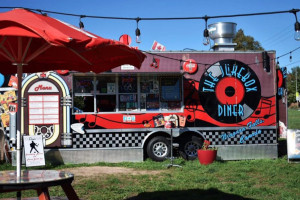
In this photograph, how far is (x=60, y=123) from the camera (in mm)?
10453

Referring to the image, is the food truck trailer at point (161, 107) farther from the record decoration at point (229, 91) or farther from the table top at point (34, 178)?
the table top at point (34, 178)

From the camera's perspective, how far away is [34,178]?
4383 millimetres

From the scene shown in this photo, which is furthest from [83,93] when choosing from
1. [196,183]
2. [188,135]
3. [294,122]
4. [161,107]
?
[294,122]

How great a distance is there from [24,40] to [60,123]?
566 centimetres

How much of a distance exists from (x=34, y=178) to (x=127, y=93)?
6.62m

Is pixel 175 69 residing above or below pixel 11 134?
above

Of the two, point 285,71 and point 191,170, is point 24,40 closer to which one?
point 191,170

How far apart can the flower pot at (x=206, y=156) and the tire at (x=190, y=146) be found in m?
0.76

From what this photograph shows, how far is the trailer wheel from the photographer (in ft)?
35.1

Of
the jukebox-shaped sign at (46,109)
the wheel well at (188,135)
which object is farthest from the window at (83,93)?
the wheel well at (188,135)

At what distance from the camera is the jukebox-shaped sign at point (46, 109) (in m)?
10.4

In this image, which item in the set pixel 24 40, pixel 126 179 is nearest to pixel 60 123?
pixel 126 179

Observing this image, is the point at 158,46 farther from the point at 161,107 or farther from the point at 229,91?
the point at 229,91

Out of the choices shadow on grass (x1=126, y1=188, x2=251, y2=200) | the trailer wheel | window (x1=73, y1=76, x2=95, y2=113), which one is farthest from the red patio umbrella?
the trailer wheel
